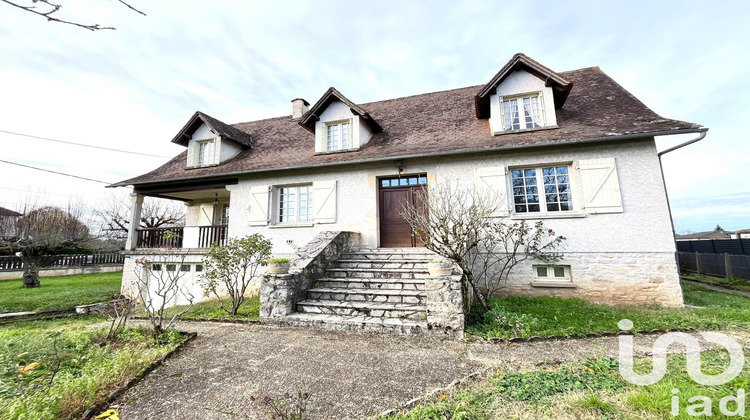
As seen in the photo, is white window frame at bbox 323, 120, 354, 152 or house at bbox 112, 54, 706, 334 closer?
house at bbox 112, 54, 706, 334

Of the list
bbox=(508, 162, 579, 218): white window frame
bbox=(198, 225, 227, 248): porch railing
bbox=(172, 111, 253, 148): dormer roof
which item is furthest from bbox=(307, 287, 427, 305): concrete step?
bbox=(172, 111, 253, 148): dormer roof

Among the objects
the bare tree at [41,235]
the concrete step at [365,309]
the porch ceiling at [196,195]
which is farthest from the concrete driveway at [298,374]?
the bare tree at [41,235]

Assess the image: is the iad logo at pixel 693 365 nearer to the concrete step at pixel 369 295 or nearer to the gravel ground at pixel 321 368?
the gravel ground at pixel 321 368

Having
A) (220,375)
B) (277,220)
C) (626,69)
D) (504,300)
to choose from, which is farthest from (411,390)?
(626,69)

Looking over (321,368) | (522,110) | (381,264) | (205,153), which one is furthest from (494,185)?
(205,153)

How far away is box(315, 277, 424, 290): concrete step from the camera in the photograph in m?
5.59

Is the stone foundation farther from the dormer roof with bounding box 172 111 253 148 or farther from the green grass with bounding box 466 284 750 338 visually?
the dormer roof with bounding box 172 111 253 148

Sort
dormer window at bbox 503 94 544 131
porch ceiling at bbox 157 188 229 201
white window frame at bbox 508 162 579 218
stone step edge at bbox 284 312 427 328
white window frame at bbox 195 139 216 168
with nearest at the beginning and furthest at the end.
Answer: stone step edge at bbox 284 312 427 328
white window frame at bbox 508 162 579 218
dormer window at bbox 503 94 544 131
white window frame at bbox 195 139 216 168
porch ceiling at bbox 157 188 229 201

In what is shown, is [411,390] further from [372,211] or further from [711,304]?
[711,304]

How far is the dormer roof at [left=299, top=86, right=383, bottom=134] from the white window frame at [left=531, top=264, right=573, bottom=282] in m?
6.36

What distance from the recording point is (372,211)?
26.4 feet

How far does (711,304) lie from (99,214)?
3561 centimetres

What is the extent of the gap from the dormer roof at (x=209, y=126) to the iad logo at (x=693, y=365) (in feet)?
38.4

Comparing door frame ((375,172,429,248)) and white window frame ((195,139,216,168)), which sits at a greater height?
white window frame ((195,139,216,168))
